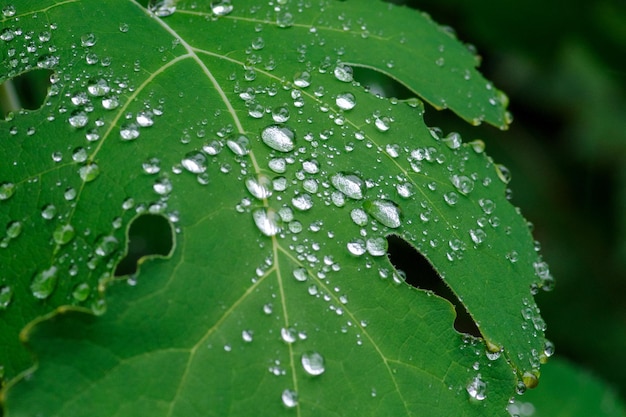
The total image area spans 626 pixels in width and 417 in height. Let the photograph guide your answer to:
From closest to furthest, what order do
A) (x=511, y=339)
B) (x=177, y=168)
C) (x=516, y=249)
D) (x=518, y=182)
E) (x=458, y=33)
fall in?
(x=177, y=168)
(x=511, y=339)
(x=516, y=249)
(x=458, y=33)
(x=518, y=182)

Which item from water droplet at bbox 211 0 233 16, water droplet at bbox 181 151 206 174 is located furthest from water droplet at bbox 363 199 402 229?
water droplet at bbox 211 0 233 16

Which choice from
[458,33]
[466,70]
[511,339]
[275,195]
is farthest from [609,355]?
[275,195]

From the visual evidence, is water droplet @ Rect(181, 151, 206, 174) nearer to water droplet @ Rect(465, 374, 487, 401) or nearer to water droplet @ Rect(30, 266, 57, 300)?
water droplet @ Rect(30, 266, 57, 300)

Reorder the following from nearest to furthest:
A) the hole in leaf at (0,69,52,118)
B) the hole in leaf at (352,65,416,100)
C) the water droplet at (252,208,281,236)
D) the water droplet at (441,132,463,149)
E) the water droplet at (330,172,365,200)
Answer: the water droplet at (252,208,281,236) < the water droplet at (330,172,365,200) < the water droplet at (441,132,463,149) < the hole in leaf at (0,69,52,118) < the hole in leaf at (352,65,416,100)

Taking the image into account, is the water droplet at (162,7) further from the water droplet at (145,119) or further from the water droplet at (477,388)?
the water droplet at (477,388)

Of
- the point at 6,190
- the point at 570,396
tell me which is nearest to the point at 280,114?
the point at 6,190

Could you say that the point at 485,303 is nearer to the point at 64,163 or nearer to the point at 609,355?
the point at 64,163

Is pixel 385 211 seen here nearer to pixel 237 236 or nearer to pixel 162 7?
pixel 237 236
